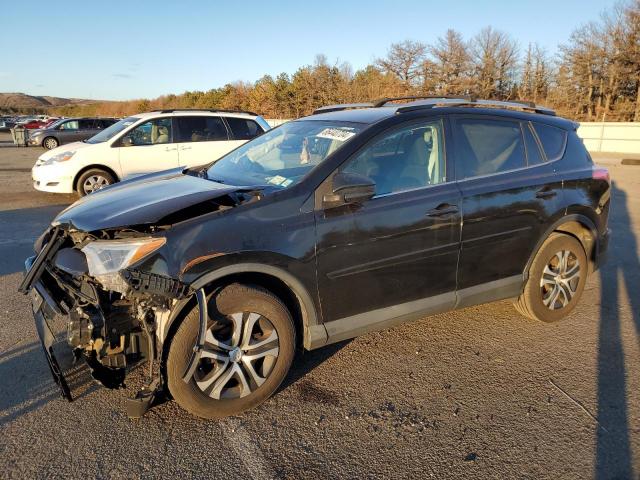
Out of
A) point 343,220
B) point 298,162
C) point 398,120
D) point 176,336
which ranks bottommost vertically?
point 176,336

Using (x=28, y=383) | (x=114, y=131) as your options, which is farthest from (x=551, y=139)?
(x=114, y=131)

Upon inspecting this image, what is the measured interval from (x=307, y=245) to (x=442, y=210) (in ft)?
3.54

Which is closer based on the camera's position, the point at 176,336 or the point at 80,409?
the point at 176,336

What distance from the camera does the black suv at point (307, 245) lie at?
2.64 metres

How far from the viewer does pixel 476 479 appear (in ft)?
7.81

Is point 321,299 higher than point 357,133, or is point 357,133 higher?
point 357,133

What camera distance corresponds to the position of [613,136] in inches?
970

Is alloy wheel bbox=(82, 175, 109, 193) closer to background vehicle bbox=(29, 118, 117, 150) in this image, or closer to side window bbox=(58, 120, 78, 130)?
Result: background vehicle bbox=(29, 118, 117, 150)

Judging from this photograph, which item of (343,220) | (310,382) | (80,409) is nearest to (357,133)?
(343,220)

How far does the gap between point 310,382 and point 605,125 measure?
27152 millimetres

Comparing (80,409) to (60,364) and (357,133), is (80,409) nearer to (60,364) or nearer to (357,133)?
(60,364)

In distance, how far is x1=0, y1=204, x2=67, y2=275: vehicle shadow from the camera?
5742 millimetres

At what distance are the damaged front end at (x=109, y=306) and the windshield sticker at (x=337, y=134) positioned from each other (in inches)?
57.7

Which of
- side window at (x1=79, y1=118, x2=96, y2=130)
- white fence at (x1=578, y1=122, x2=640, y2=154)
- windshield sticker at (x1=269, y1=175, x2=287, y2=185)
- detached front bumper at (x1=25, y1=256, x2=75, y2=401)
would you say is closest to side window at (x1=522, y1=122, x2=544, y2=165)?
windshield sticker at (x1=269, y1=175, x2=287, y2=185)
